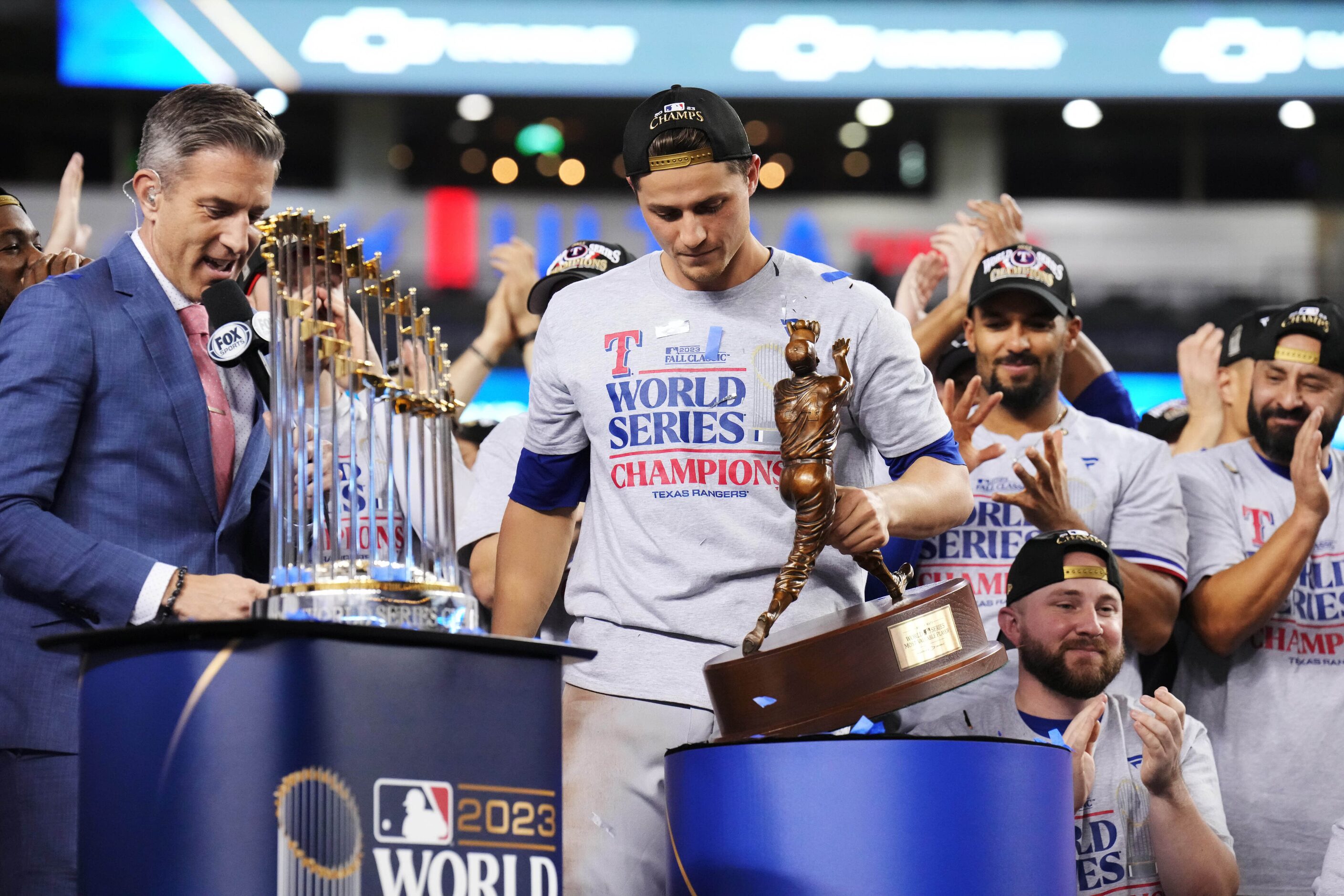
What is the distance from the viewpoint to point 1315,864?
384 cm

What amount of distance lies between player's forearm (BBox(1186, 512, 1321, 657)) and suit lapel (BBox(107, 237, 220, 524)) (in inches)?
102

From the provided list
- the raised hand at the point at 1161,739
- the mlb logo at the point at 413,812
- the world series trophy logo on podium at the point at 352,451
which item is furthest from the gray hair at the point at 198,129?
the raised hand at the point at 1161,739

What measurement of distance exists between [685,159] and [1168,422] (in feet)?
12.1

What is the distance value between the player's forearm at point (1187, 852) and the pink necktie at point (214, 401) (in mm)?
2041

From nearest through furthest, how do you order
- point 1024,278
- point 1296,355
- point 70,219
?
point 70,219, point 1024,278, point 1296,355

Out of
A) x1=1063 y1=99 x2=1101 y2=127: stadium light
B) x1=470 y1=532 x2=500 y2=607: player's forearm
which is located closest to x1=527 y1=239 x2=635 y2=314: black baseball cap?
x1=470 y1=532 x2=500 y2=607: player's forearm

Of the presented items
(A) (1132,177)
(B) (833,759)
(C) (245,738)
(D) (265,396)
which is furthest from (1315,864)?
(A) (1132,177)

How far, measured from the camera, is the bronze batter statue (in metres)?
2.29

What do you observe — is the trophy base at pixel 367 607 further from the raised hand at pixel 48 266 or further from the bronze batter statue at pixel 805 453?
the raised hand at pixel 48 266

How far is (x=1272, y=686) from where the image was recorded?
400cm

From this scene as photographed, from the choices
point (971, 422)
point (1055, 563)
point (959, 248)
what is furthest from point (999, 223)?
point (1055, 563)

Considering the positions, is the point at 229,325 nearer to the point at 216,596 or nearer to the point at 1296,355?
the point at 216,596

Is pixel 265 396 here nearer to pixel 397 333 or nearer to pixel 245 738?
pixel 397 333

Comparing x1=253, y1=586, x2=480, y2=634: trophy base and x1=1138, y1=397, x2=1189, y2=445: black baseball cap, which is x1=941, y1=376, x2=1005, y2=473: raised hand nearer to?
x1=1138, y1=397, x2=1189, y2=445: black baseball cap
